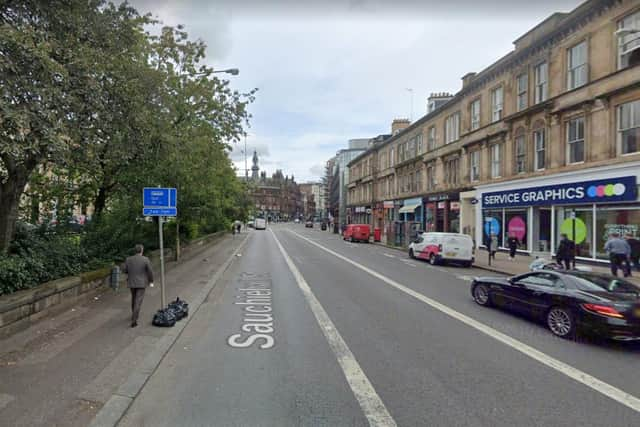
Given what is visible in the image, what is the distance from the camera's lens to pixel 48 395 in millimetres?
4039

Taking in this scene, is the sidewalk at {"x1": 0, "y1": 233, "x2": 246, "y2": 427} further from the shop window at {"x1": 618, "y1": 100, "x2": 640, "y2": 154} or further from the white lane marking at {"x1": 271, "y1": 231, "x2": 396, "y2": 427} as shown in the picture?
the shop window at {"x1": 618, "y1": 100, "x2": 640, "y2": 154}

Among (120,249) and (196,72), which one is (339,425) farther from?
(196,72)

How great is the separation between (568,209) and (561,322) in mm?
13673

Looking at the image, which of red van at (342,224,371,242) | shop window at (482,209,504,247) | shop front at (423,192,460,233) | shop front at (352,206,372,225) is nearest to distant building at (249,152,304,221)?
shop front at (352,206,372,225)

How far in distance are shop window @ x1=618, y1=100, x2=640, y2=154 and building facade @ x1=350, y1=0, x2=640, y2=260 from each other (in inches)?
1.6

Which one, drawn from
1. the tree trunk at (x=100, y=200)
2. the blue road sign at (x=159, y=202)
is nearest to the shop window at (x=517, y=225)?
the blue road sign at (x=159, y=202)

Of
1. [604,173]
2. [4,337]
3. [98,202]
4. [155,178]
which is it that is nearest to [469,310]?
[4,337]

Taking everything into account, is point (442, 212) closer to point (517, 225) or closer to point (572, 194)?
point (517, 225)

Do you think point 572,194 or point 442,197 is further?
point 442,197

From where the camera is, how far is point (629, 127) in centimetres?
1487

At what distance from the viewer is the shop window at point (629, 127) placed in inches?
571

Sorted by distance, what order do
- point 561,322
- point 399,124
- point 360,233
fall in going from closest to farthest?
point 561,322 < point 360,233 < point 399,124

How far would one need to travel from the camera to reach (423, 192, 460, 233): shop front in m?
27.5

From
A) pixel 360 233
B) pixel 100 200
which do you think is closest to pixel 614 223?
pixel 100 200
